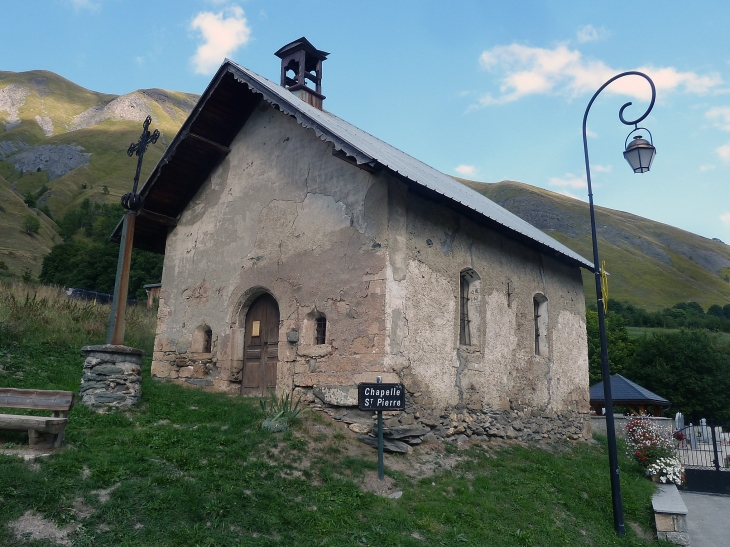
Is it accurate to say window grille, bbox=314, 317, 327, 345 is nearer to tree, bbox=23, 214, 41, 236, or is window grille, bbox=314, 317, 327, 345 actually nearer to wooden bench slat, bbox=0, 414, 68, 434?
wooden bench slat, bbox=0, 414, 68, 434

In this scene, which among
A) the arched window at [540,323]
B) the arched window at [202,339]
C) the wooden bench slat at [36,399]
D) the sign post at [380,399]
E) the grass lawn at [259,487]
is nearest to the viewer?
the grass lawn at [259,487]

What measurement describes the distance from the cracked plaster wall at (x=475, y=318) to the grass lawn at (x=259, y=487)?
1.39 m

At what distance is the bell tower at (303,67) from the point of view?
16.4 meters

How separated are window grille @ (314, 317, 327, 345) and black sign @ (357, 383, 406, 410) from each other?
2810 mm

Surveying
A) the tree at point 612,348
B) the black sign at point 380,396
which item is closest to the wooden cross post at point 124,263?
the black sign at point 380,396

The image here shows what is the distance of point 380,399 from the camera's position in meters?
8.75

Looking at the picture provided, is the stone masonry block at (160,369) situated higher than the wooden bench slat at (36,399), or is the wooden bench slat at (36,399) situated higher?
the stone masonry block at (160,369)

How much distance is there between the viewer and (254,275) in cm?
1266

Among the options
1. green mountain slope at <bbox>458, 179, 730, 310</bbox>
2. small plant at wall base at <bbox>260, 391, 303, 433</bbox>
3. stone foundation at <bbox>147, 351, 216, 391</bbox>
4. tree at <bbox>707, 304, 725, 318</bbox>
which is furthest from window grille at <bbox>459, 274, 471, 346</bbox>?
tree at <bbox>707, 304, 725, 318</bbox>

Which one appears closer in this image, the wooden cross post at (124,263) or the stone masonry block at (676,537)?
the stone masonry block at (676,537)

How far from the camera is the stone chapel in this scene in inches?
422

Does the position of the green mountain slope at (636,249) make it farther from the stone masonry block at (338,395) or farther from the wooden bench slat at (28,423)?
the wooden bench slat at (28,423)

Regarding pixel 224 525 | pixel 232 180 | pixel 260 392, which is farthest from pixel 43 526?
pixel 232 180

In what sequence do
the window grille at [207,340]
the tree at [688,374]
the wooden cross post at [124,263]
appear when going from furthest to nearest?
the tree at [688,374] < the window grille at [207,340] < the wooden cross post at [124,263]
